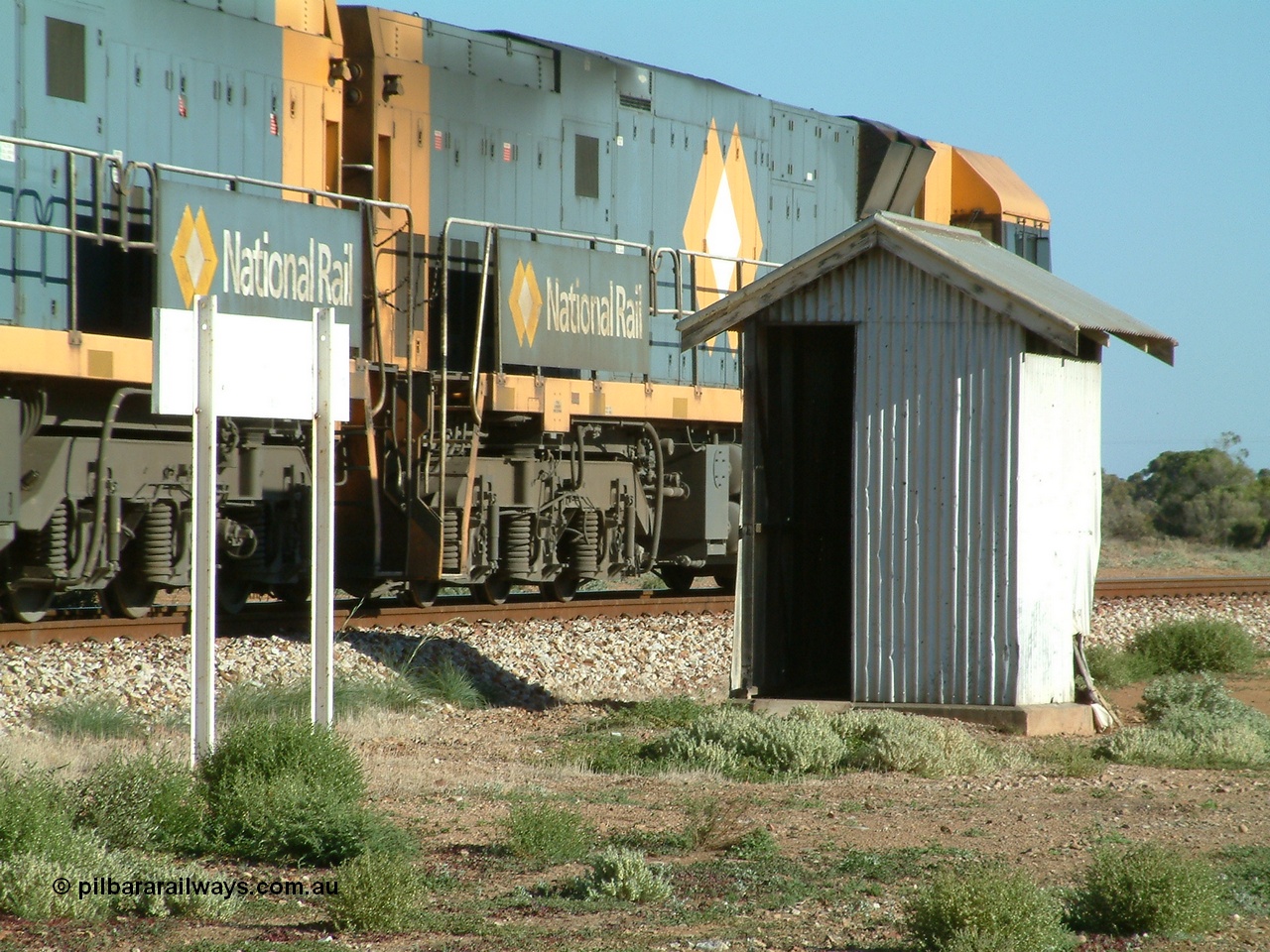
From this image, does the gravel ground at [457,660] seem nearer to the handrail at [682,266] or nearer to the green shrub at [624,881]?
the handrail at [682,266]

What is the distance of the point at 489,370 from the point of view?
42.6 feet

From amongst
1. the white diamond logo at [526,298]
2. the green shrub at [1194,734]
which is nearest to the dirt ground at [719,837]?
the green shrub at [1194,734]

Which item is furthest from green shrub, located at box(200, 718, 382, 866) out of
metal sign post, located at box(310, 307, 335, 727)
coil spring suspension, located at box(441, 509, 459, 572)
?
coil spring suspension, located at box(441, 509, 459, 572)

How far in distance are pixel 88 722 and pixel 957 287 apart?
582 centimetres

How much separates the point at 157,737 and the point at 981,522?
5.08 m

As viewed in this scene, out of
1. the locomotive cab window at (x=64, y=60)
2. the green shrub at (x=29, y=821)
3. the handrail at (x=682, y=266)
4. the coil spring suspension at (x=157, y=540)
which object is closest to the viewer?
the green shrub at (x=29, y=821)

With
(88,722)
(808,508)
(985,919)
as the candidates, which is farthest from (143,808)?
(808,508)

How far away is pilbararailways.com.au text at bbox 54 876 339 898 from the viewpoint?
5102 millimetres

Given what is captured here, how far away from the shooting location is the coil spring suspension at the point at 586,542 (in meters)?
14.2

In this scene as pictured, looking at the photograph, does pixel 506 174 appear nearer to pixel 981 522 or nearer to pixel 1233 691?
pixel 981 522

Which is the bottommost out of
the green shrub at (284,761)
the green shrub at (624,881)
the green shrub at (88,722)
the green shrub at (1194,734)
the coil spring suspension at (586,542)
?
the green shrub at (1194,734)

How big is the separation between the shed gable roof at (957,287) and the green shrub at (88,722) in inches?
174

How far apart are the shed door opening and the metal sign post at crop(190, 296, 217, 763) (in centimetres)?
478

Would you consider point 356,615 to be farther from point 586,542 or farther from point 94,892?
point 94,892
